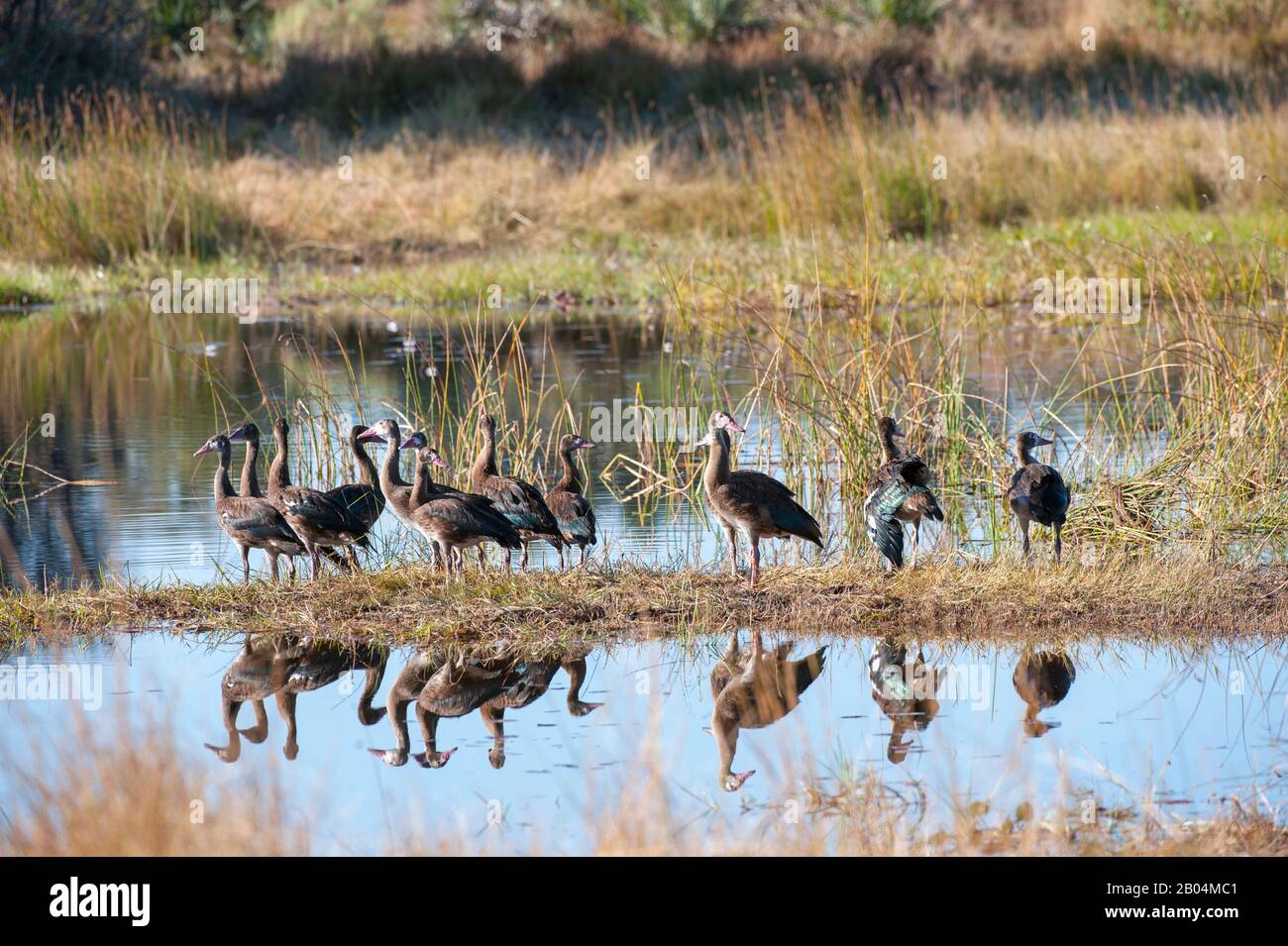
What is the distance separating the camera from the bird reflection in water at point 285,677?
6.40 meters

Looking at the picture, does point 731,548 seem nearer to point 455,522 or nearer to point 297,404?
point 455,522

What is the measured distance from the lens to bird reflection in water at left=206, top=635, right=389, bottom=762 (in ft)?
21.0

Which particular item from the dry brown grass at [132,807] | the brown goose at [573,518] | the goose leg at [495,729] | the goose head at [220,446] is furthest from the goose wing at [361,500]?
the dry brown grass at [132,807]

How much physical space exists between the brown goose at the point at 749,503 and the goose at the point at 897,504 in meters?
0.27

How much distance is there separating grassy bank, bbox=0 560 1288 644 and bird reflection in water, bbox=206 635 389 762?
12cm

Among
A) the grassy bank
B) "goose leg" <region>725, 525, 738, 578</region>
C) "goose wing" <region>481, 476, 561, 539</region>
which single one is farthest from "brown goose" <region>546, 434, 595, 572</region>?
"goose leg" <region>725, 525, 738, 578</region>

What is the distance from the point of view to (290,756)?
→ 6.11 meters

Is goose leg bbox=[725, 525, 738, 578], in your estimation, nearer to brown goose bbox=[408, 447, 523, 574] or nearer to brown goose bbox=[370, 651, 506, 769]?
brown goose bbox=[408, 447, 523, 574]

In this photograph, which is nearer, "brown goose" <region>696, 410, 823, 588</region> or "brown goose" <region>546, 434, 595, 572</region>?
"brown goose" <region>696, 410, 823, 588</region>

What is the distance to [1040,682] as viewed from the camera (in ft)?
22.1

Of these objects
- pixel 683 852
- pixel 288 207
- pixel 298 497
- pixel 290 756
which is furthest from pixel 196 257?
pixel 683 852

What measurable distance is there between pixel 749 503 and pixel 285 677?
2.09m

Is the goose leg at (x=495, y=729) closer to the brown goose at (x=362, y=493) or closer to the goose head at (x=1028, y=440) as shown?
the brown goose at (x=362, y=493)
